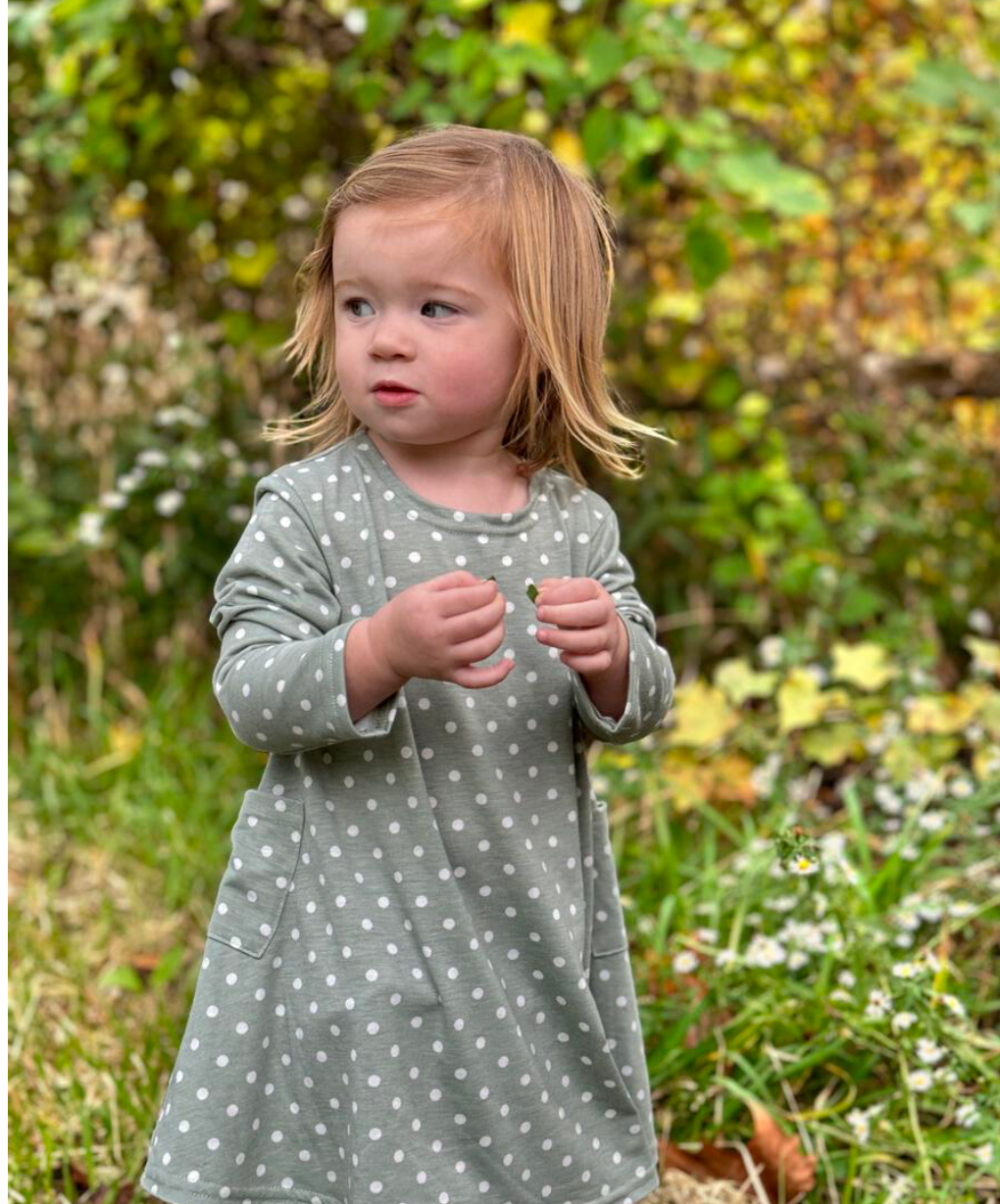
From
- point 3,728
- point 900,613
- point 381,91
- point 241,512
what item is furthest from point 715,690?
point 3,728

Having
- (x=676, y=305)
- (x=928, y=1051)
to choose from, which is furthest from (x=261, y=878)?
(x=676, y=305)

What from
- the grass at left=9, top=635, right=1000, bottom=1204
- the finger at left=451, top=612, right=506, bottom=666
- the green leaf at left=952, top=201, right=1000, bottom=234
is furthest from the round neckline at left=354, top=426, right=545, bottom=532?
the green leaf at left=952, top=201, right=1000, bottom=234

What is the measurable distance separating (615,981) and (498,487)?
59 centimetres

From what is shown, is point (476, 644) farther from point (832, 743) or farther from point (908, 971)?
point (832, 743)

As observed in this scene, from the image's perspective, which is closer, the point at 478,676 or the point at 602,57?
the point at 478,676

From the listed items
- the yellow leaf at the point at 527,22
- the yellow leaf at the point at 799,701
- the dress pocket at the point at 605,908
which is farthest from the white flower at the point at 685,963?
the yellow leaf at the point at 527,22

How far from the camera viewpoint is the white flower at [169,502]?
3420 millimetres

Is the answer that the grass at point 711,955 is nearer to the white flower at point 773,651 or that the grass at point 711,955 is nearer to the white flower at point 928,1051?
the white flower at point 928,1051

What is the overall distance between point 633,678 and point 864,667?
1629 mm

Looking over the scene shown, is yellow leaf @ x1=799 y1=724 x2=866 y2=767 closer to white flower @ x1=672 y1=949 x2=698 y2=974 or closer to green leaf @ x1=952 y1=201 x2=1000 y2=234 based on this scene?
white flower @ x1=672 y1=949 x2=698 y2=974

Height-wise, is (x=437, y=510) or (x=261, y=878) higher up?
(x=437, y=510)

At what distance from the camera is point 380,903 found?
1647 millimetres

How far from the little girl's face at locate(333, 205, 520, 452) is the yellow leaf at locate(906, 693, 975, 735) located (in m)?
1.65

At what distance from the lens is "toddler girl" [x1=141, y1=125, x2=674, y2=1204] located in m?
1.60
